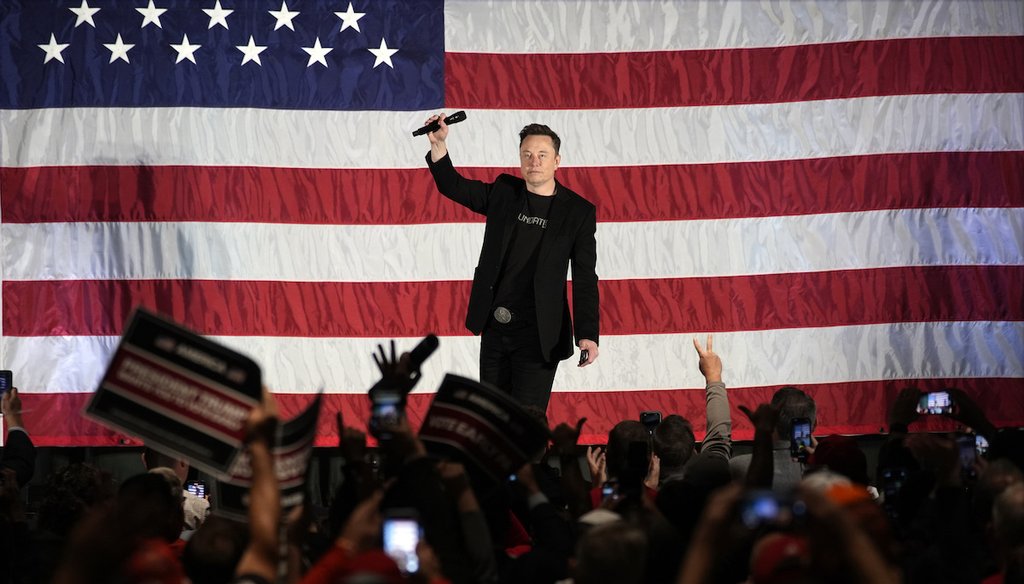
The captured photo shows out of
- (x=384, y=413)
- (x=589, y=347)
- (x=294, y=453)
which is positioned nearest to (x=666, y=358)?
(x=589, y=347)

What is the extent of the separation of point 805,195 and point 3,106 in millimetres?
4492

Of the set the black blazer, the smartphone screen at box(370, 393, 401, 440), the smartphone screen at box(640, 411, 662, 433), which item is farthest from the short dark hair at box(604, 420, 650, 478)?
the smartphone screen at box(370, 393, 401, 440)

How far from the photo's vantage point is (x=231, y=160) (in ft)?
22.2

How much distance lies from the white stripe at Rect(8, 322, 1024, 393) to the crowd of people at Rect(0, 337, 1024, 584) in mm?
2244

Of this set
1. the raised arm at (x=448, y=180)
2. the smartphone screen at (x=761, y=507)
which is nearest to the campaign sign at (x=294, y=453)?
the smartphone screen at (x=761, y=507)

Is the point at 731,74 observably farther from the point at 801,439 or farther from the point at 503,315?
the point at 801,439

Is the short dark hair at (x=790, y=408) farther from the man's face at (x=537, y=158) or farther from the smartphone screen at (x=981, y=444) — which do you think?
the man's face at (x=537, y=158)

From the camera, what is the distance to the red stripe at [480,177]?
6691 mm

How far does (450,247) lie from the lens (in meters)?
6.77

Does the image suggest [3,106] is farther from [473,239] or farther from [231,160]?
[473,239]

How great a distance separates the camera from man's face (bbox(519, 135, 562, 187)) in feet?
17.7

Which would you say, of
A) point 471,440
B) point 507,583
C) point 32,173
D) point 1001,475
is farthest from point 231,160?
point 1001,475

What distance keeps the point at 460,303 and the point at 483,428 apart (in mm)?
3375

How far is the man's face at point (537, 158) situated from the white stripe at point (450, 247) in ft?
4.44
